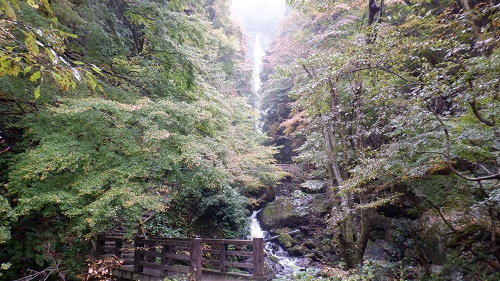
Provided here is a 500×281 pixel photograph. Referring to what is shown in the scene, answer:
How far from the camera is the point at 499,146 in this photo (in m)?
4.47

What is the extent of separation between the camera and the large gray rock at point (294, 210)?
41.7 feet

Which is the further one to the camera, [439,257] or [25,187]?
[439,257]

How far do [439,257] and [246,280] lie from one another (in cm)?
488

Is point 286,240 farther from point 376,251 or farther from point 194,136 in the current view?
point 194,136

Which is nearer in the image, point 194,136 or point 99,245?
point 194,136

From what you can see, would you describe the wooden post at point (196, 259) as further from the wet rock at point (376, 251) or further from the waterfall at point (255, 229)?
the waterfall at point (255, 229)

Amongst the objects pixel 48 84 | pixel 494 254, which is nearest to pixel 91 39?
pixel 48 84

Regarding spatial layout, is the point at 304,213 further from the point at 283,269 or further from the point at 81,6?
the point at 81,6

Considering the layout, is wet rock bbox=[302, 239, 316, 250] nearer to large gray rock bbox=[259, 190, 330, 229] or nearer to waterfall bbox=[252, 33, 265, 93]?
large gray rock bbox=[259, 190, 330, 229]

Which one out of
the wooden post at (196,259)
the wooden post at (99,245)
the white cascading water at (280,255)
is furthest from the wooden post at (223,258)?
the white cascading water at (280,255)

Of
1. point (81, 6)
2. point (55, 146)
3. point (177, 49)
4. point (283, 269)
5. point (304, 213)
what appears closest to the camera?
point (55, 146)

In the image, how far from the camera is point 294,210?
Answer: 43.7 feet

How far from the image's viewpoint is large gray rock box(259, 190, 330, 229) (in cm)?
1270

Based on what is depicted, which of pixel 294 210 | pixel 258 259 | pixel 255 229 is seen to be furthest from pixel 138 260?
pixel 294 210
